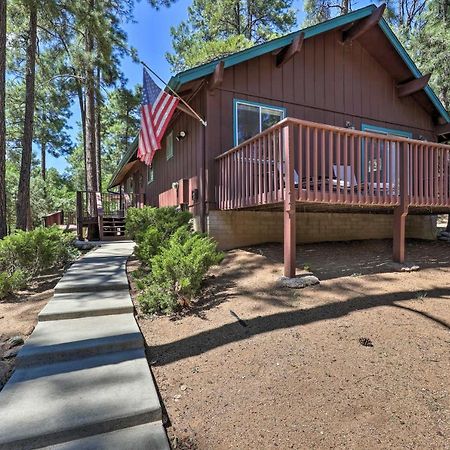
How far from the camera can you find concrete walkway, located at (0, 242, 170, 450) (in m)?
2.17

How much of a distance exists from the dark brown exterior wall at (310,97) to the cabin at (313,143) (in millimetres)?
27

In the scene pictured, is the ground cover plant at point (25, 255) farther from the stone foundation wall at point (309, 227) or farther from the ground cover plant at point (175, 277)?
the stone foundation wall at point (309, 227)

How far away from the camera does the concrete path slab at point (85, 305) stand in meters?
3.88

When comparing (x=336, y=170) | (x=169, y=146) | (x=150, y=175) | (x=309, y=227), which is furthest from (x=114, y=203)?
(x=336, y=170)

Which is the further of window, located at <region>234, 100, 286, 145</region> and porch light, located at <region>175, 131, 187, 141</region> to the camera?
porch light, located at <region>175, 131, 187, 141</region>

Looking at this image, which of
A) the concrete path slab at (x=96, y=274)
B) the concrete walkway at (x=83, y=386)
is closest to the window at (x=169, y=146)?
the concrete path slab at (x=96, y=274)

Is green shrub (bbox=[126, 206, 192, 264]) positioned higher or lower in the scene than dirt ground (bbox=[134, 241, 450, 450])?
higher

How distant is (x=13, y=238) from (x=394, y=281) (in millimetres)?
6068

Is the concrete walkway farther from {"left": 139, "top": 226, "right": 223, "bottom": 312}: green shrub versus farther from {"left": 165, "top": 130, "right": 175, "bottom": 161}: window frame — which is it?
{"left": 165, "top": 130, "right": 175, "bottom": 161}: window frame

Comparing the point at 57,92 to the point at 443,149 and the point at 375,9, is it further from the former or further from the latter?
the point at 443,149

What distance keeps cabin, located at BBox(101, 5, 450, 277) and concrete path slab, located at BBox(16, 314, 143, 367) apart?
2363 mm

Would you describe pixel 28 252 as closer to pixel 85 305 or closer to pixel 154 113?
pixel 85 305

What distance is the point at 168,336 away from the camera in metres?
3.55

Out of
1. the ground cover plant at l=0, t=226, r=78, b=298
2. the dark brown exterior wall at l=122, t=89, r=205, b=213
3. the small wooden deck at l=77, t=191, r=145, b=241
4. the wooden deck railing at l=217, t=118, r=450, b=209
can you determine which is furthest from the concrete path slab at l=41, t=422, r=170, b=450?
the small wooden deck at l=77, t=191, r=145, b=241
